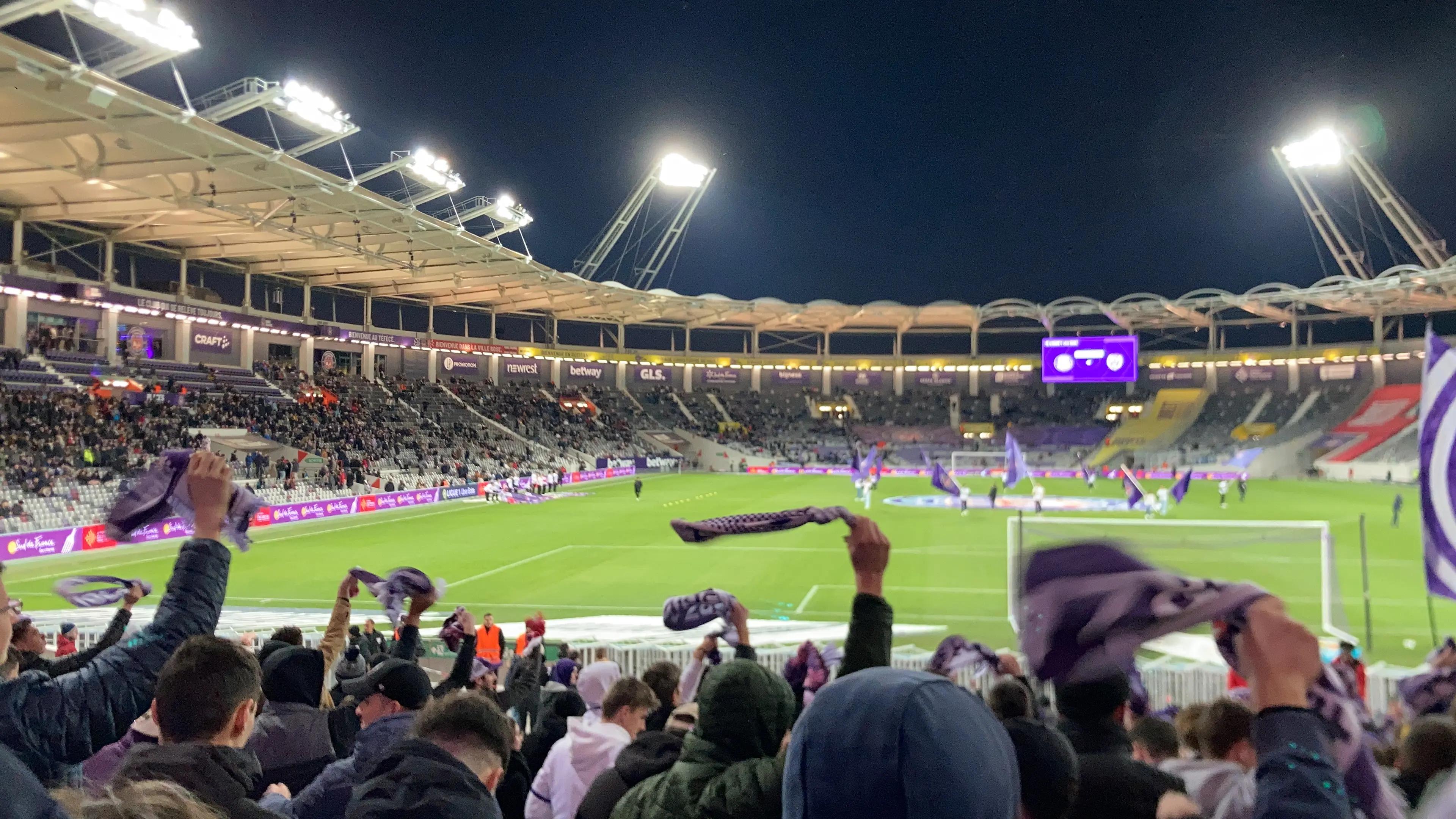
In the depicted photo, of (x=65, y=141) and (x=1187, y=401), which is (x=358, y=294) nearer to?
(x=65, y=141)

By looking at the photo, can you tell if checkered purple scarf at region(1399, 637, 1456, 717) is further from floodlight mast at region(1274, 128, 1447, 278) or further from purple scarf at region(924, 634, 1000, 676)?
floodlight mast at region(1274, 128, 1447, 278)

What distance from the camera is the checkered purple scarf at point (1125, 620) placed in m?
1.99

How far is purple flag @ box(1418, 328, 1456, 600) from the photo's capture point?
15.1 ft

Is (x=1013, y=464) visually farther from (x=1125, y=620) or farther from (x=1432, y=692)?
(x=1125, y=620)

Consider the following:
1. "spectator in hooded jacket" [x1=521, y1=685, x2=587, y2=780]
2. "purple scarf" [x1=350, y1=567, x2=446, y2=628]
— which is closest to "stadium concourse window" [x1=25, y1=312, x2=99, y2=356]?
"purple scarf" [x1=350, y1=567, x2=446, y2=628]

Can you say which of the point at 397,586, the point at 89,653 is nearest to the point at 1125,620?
the point at 397,586

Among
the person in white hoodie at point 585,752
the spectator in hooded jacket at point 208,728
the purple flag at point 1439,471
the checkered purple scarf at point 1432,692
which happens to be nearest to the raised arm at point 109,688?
the spectator in hooded jacket at point 208,728

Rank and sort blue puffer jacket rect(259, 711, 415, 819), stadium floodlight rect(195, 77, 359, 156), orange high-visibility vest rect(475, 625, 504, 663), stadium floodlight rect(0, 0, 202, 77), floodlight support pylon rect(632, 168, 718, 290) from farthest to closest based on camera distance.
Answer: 1. floodlight support pylon rect(632, 168, 718, 290)
2. stadium floodlight rect(195, 77, 359, 156)
3. stadium floodlight rect(0, 0, 202, 77)
4. orange high-visibility vest rect(475, 625, 504, 663)
5. blue puffer jacket rect(259, 711, 415, 819)

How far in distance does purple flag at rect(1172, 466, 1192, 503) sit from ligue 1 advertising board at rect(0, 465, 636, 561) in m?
30.8

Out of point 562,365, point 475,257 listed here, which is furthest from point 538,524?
point 562,365

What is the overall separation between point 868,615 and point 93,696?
2405 millimetres

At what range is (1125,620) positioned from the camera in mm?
2307

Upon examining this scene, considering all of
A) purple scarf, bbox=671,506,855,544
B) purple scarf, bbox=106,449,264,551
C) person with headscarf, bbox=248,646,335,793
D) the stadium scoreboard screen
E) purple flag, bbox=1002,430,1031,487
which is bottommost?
purple flag, bbox=1002,430,1031,487

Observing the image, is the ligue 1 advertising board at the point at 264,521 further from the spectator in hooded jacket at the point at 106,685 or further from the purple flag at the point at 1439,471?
the purple flag at the point at 1439,471
